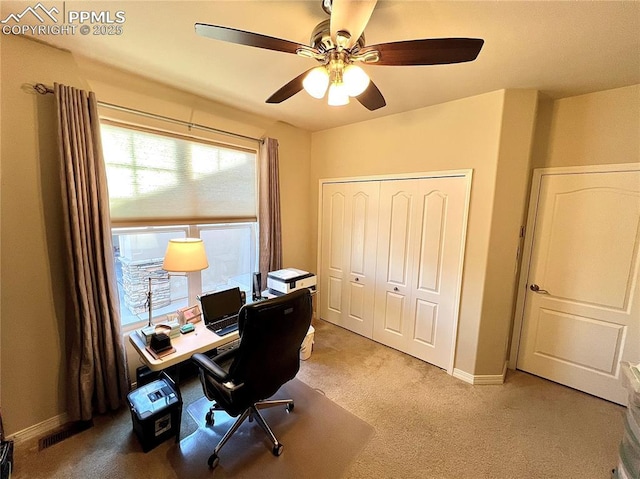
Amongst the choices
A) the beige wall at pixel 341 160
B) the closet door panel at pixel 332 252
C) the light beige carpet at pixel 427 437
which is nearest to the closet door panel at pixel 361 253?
the closet door panel at pixel 332 252

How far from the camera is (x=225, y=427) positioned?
1902 millimetres

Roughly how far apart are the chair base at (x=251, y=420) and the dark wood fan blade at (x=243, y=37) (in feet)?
6.87

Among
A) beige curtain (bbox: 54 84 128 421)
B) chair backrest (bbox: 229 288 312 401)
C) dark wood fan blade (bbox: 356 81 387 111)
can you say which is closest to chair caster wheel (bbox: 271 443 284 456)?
chair backrest (bbox: 229 288 312 401)

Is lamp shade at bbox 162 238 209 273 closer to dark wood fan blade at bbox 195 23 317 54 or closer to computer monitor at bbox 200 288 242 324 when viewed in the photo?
computer monitor at bbox 200 288 242 324

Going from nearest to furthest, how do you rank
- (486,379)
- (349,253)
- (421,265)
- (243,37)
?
(243,37) < (486,379) < (421,265) < (349,253)

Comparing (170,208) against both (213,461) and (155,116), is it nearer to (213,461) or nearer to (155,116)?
(155,116)

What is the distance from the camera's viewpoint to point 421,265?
2.71 m

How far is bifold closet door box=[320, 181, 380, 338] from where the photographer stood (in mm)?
3094

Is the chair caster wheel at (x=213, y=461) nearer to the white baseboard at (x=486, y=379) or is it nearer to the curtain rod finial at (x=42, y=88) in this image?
the white baseboard at (x=486, y=379)

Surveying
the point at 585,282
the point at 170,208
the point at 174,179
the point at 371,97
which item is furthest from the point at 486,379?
the point at 174,179

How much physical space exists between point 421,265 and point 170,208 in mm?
2471

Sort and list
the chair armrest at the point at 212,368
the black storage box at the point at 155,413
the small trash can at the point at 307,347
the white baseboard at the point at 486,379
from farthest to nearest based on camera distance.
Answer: the small trash can at the point at 307,347, the white baseboard at the point at 486,379, the black storage box at the point at 155,413, the chair armrest at the point at 212,368

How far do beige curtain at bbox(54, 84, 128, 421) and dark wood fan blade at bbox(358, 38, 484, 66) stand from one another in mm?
1834

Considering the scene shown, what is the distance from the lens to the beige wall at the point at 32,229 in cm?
157
